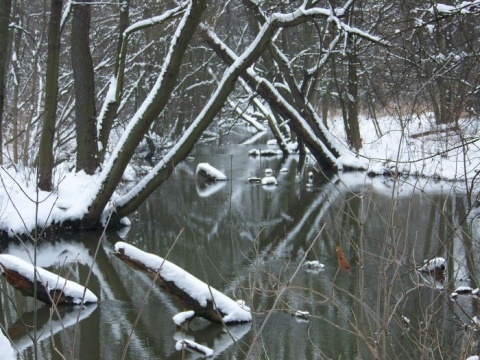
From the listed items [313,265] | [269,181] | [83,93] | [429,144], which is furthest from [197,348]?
[269,181]

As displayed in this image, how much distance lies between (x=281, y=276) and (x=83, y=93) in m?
6.62

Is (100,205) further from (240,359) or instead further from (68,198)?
(240,359)

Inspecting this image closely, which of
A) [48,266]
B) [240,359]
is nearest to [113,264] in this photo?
[48,266]

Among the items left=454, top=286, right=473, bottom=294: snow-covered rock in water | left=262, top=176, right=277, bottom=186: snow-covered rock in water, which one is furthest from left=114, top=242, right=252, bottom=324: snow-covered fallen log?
left=262, top=176, right=277, bottom=186: snow-covered rock in water

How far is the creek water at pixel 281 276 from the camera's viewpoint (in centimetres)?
321

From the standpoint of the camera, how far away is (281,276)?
7922 millimetres

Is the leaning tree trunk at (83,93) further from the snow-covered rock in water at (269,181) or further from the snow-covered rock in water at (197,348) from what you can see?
the snow-covered rock in water at (197,348)

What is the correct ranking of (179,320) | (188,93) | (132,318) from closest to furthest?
(179,320), (132,318), (188,93)

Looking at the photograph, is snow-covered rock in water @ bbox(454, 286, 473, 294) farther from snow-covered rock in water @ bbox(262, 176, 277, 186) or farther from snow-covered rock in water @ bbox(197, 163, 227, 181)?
snow-covered rock in water @ bbox(197, 163, 227, 181)

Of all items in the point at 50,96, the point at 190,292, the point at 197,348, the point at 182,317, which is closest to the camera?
the point at 197,348

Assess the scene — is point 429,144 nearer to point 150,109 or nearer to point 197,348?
point 197,348

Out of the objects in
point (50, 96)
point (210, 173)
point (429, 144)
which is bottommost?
point (210, 173)

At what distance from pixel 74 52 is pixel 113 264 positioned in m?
5.33

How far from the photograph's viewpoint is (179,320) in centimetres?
623
